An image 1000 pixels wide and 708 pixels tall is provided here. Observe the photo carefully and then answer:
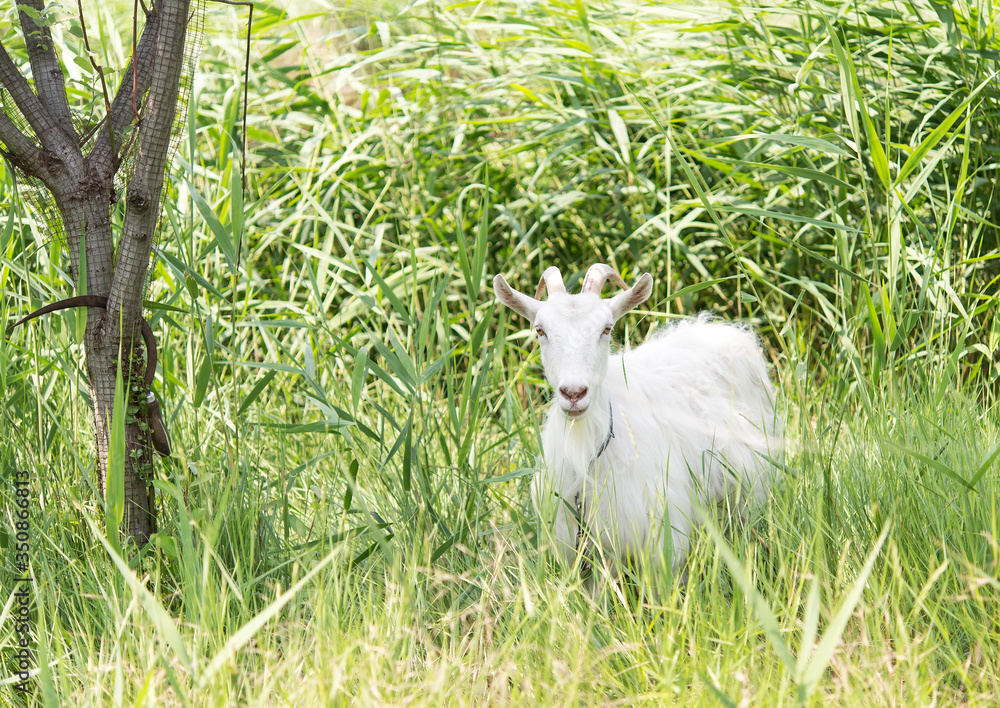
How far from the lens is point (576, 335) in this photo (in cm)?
262

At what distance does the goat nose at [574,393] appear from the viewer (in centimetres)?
251

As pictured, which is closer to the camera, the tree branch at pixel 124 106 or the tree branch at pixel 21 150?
the tree branch at pixel 21 150

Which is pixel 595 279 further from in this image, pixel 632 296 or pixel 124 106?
pixel 124 106

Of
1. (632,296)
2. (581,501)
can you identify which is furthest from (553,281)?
(581,501)

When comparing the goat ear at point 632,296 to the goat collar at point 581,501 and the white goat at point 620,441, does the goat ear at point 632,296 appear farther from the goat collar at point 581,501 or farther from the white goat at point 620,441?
the goat collar at point 581,501

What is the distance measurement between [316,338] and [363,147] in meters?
1.35

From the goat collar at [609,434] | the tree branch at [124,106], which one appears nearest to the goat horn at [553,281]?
the goat collar at [609,434]

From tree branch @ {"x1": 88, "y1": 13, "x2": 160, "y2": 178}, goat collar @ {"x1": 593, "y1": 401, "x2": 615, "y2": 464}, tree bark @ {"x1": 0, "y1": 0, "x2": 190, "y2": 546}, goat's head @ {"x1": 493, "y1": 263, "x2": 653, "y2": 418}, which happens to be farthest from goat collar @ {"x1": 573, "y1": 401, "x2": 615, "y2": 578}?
tree branch @ {"x1": 88, "y1": 13, "x2": 160, "y2": 178}

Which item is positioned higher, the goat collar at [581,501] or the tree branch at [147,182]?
the tree branch at [147,182]

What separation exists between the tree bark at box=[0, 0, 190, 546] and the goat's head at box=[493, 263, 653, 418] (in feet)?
3.60

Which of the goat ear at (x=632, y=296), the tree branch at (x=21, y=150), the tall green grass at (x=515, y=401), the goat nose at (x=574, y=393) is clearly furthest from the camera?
the goat ear at (x=632, y=296)

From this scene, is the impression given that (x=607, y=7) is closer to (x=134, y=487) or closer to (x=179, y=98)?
(x=179, y=98)

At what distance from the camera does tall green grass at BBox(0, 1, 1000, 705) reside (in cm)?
195

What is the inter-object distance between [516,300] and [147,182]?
3.79 feet
